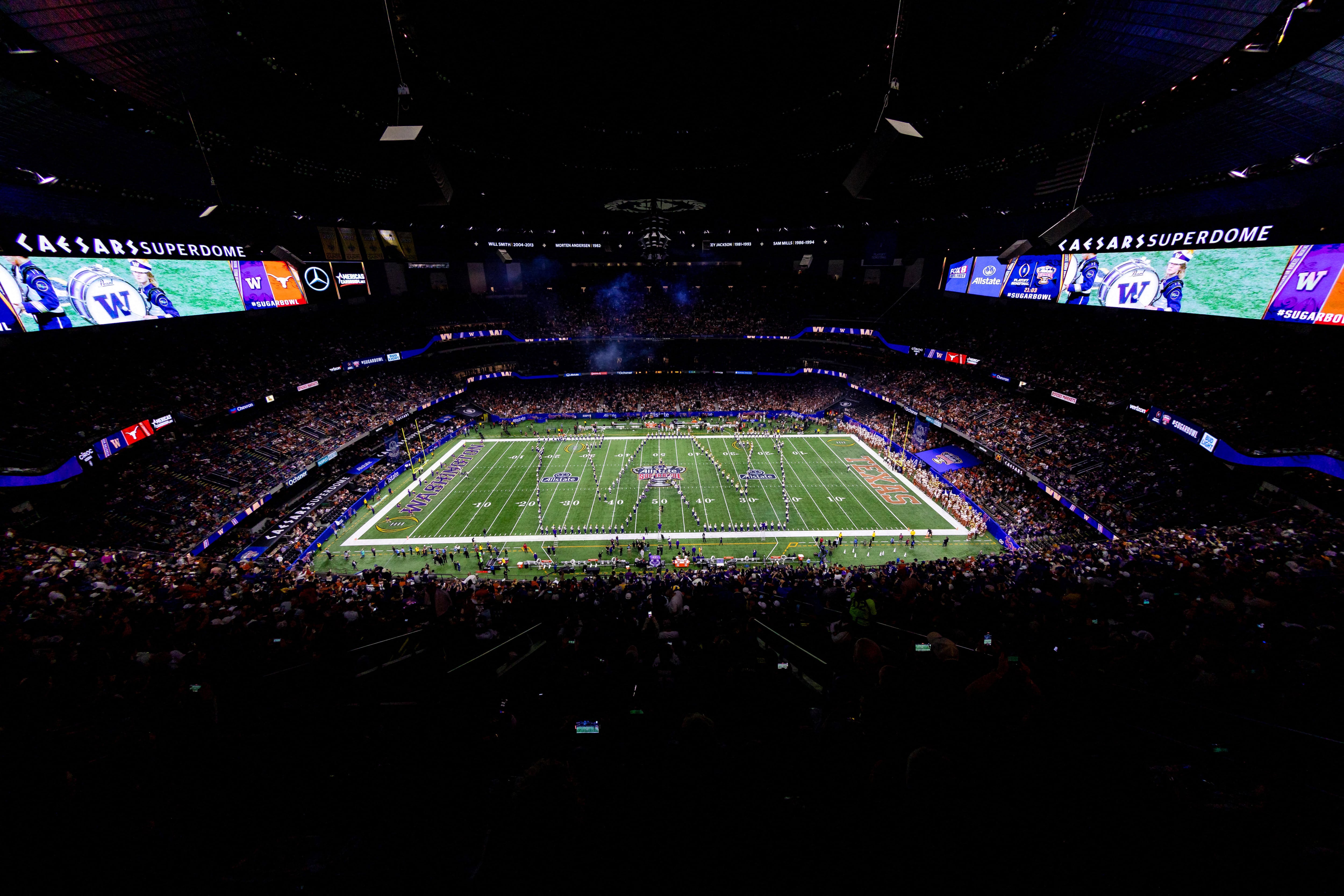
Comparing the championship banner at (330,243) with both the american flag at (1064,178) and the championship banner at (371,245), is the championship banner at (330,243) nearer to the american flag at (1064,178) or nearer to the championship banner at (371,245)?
the championship banner at (371,245)

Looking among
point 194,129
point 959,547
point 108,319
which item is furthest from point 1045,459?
point 108,319

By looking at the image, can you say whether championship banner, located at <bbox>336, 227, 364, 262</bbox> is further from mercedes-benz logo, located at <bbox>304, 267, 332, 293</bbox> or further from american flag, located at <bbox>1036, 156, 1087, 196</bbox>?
american flag, located at <bbox>1036, 156, 1087, 196</bbox>

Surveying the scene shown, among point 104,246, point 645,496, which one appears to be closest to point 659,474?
point 645,496

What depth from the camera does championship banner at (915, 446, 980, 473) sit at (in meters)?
34.4

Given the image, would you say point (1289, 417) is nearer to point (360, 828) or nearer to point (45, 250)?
point (360, 828)

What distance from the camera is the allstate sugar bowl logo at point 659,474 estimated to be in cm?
3478

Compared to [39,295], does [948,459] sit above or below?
below

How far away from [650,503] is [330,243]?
1404 inches

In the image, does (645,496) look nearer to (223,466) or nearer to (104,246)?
(223,466)

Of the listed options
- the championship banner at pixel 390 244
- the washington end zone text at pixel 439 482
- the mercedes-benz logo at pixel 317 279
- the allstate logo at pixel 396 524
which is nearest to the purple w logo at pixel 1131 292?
the allstate logo at pixel 396 524

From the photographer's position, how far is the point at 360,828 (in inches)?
136

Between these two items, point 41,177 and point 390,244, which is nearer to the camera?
point 41,177

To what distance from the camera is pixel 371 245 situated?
1785 inches

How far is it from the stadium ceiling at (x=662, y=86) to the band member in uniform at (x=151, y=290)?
4.63m
